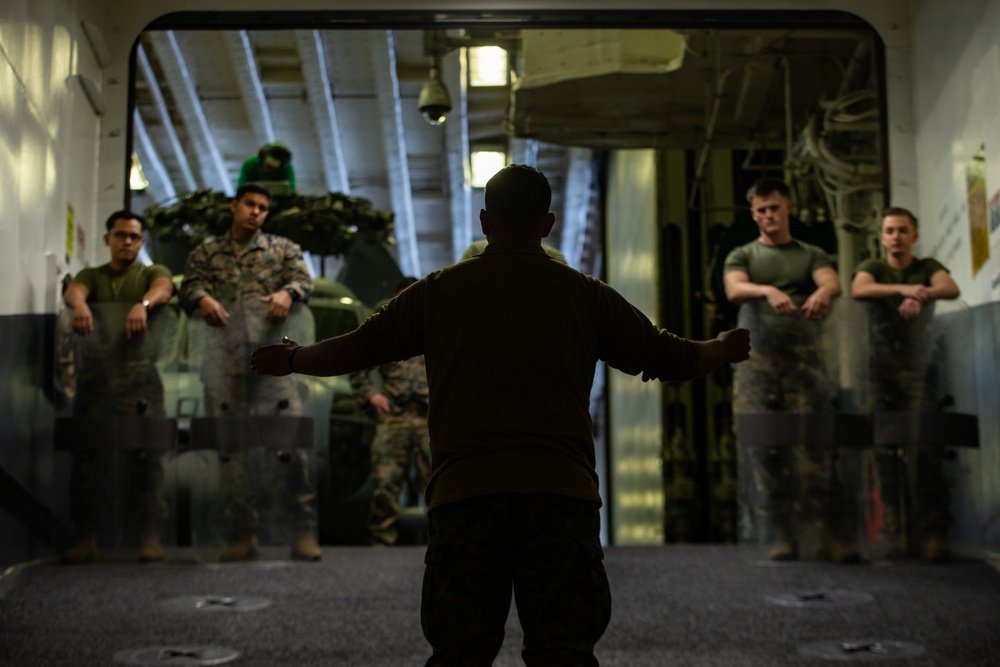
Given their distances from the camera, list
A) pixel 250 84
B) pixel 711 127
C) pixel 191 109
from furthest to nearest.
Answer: pixel 191 109 < pixel 250 84 < pixel 711 127

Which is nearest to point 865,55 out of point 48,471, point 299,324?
point 299,324

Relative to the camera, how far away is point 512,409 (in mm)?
2305

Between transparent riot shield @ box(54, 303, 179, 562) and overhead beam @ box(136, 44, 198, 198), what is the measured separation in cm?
454

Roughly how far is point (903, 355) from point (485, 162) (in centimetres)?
865

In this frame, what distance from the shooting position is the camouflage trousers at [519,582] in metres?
2.23

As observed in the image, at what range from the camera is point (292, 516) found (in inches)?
228

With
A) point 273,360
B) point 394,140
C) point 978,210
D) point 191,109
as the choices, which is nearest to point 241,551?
point 273,360

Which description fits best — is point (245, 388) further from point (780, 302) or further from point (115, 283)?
point (780, 302)

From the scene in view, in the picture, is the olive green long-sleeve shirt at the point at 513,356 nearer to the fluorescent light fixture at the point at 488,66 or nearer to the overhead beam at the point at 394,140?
the overhead beam at the point at 394,140

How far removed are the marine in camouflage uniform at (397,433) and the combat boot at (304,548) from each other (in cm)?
178

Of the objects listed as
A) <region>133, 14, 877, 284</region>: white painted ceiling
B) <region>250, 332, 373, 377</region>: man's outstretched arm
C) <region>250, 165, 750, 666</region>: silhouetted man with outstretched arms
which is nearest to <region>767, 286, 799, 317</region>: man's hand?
<region>133, 14, 877, 284</region>: white painted ceiling

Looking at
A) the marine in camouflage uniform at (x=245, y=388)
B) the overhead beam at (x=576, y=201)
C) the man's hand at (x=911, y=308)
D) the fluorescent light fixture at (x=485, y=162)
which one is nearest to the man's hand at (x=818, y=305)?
the man's hand at (x=911, y=308)

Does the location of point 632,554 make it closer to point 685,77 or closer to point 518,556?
point 518,556

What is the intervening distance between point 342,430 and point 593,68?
3.34m
